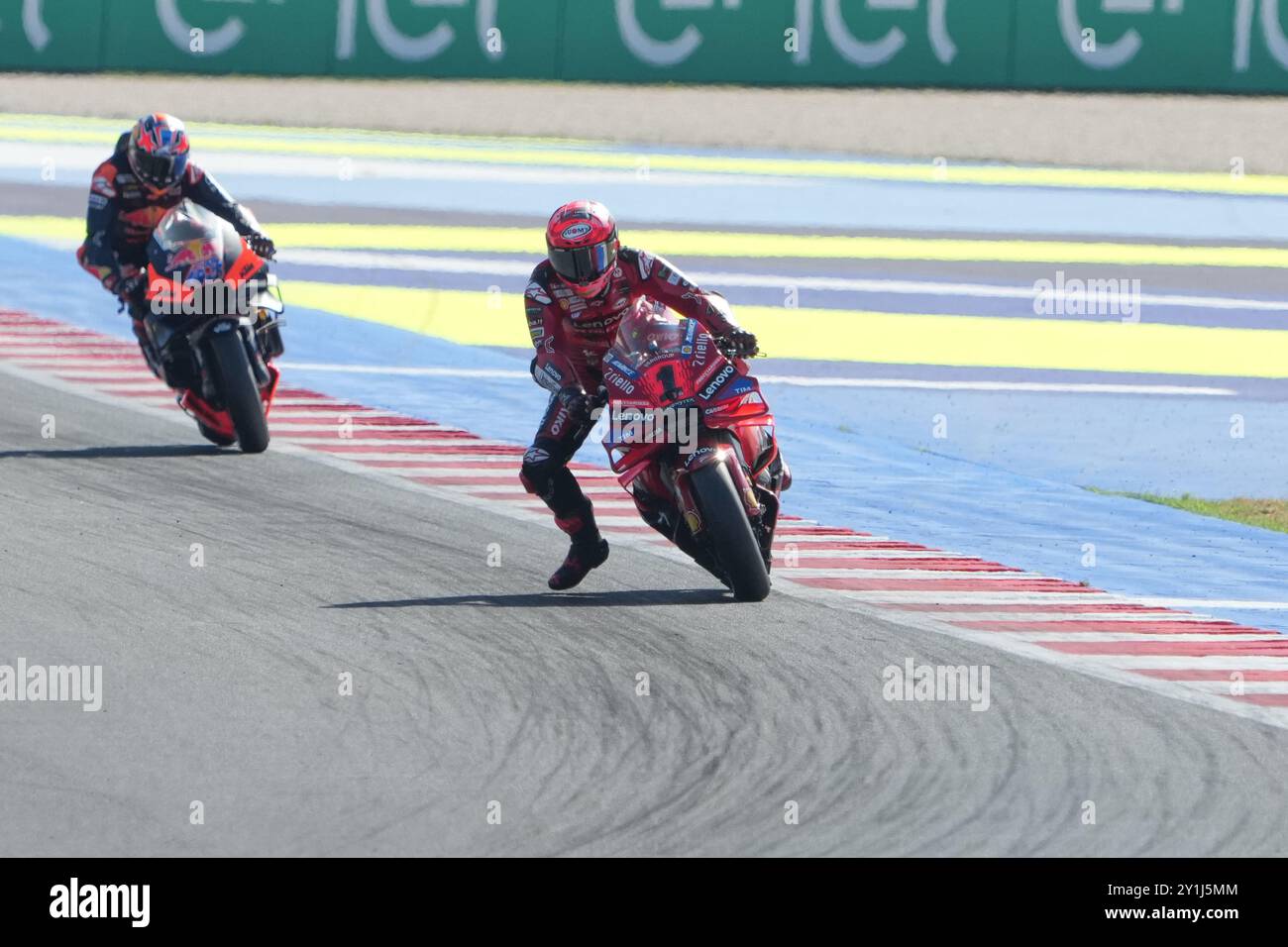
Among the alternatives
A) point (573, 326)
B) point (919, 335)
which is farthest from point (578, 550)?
point (919, 335)

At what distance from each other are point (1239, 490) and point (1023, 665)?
4.25 metres

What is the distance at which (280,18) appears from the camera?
29.1 meters

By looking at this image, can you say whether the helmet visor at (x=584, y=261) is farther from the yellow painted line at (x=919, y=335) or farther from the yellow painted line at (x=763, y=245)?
the yellow painted line at (x=763, y=245)

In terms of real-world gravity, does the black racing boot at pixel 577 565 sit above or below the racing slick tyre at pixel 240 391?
below

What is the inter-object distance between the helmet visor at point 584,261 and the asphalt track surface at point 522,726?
1397mm

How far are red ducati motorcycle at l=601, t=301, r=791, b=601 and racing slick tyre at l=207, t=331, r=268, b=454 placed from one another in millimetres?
3247

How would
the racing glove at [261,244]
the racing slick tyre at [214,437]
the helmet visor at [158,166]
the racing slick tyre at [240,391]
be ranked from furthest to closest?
the racing slick tyre at [214,437], the racing glove at [261,244], the helmet visor at [158,166], the racing slick tyre at [240,391]

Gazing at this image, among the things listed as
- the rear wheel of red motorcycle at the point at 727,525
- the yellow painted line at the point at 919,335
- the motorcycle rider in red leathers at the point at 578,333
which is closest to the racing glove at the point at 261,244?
the motorcycle rider in red leathers at the point at 578,333

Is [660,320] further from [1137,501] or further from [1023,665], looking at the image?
[1137,501]

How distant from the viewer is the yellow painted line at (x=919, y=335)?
655 inches

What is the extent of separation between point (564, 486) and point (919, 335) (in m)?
8.05

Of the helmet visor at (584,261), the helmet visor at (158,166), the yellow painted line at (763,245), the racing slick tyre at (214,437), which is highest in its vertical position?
the yellow painted line at (763,245)
